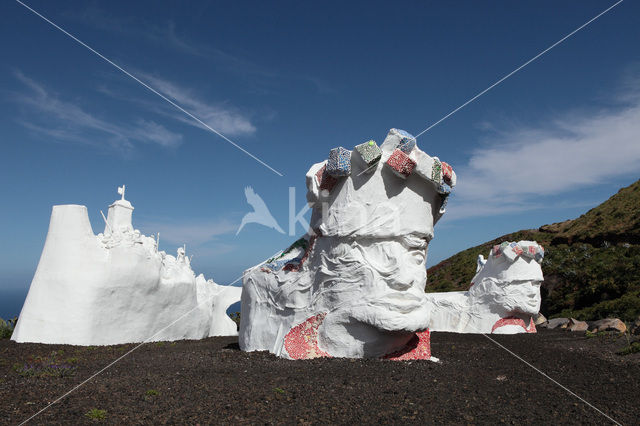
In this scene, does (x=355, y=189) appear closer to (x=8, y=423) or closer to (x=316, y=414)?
(x=316, y=414)

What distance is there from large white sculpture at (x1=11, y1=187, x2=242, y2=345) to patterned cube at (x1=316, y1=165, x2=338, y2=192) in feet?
18.3

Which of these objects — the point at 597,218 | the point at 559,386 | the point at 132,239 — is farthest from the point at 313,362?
the point at 597,218

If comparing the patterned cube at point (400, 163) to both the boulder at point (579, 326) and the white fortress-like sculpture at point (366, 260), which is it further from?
the boulder at point (579, 326)

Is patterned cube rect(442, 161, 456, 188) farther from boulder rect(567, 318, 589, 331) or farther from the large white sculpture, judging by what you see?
boulder rect(567, 318, 589, 331)

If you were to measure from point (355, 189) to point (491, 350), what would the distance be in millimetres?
4302

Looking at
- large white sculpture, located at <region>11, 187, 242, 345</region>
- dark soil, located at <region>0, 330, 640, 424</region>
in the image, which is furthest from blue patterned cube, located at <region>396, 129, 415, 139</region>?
large white sculpture, located at <region>11, 187, 242, 345</region>

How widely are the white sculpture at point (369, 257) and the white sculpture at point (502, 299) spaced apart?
6520 millimetres

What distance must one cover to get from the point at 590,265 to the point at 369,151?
18.8 metres

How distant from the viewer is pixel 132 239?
1070 cm

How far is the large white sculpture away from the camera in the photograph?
378 inches

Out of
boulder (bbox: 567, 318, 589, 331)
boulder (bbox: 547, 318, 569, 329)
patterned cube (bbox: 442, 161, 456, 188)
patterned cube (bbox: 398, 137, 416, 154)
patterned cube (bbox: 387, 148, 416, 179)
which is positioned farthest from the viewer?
boulder (bbox: 547, 318, 569, 329)

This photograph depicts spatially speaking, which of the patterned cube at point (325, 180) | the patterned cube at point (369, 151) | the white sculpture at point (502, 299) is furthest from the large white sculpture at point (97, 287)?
the white sculpture at point (502, 299)

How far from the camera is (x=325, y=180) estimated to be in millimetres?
7473

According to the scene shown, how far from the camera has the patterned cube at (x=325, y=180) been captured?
745 centimetres
